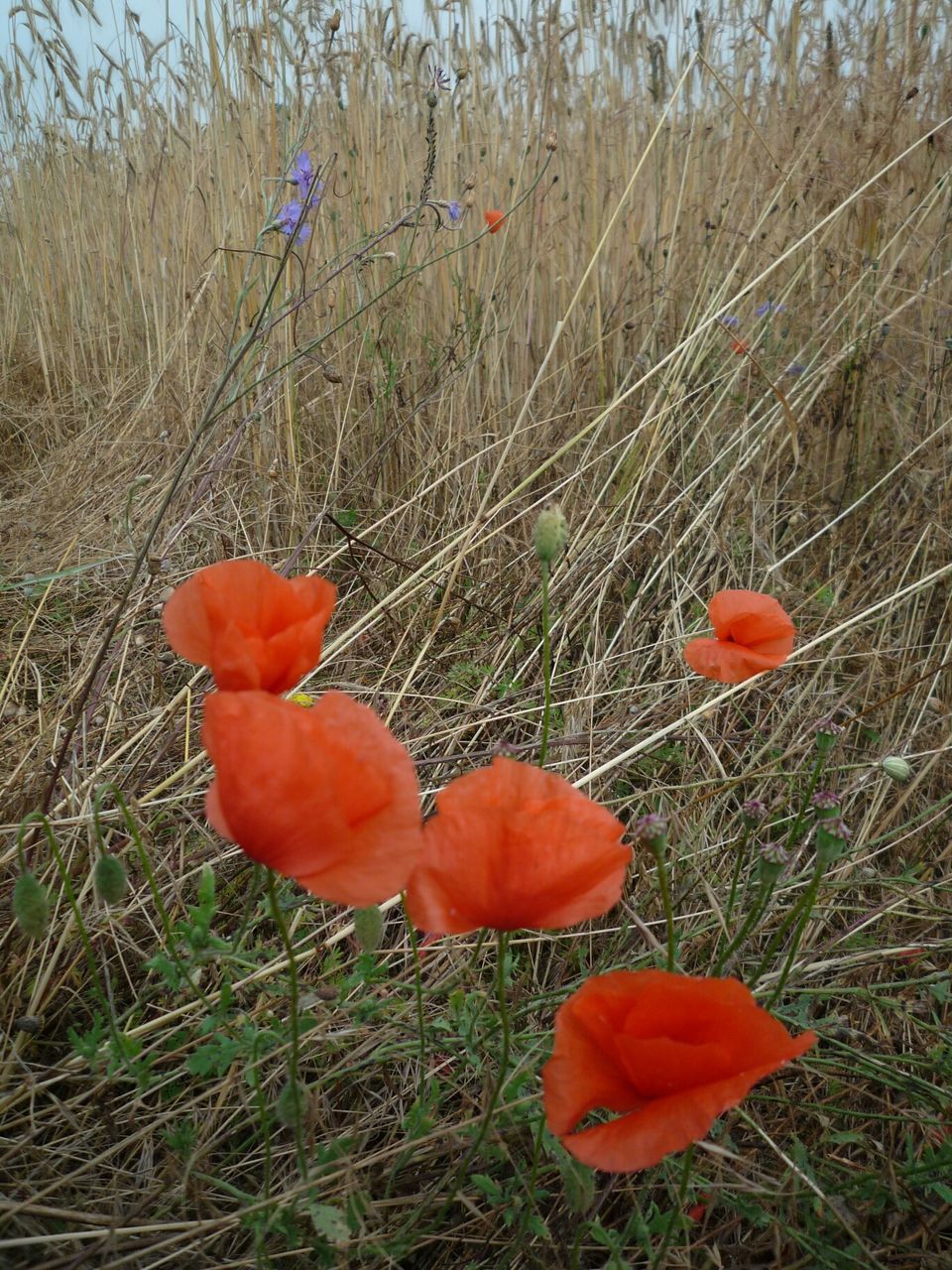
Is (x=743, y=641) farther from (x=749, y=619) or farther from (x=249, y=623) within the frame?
(x=249, y=623)

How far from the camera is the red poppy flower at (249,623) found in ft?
1.77

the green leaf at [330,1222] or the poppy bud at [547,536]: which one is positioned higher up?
the poppy bud at [547,536]

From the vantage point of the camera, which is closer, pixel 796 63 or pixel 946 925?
pixel 946 925

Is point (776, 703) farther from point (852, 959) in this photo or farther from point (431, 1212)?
point (431, 1212)

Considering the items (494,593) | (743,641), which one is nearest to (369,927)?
(743,641)

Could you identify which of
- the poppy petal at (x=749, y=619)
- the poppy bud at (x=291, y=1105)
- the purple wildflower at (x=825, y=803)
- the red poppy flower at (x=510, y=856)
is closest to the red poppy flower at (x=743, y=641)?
the poppy petal at (x=749, y=619)

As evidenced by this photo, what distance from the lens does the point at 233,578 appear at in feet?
1.86

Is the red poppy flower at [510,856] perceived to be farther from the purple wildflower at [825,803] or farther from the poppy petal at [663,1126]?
the purple wildflower at [825,803]

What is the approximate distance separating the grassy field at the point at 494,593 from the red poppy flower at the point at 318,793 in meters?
0.15

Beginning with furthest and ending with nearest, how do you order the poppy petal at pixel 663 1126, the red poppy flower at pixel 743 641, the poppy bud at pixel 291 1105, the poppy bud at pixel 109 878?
the red poppy flower at pixel 743 641, the poppy bud at pixel 109 878, the poppy bud at pixel 291 1105, the poppy petal at pixel 663 1126

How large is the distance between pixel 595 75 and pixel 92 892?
2153 mm

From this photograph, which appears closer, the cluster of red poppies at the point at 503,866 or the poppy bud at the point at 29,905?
the cluster of red poppies at the point at 503,866

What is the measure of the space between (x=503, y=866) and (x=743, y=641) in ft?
1.49

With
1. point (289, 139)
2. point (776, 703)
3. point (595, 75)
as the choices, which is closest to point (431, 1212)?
point (776, 703)
